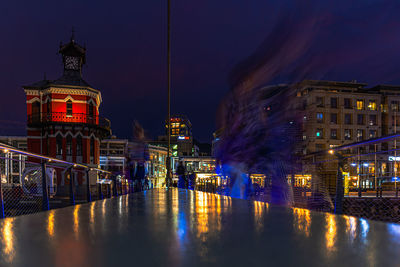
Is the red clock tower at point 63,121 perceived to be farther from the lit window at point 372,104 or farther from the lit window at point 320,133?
the lit window at point 372,104

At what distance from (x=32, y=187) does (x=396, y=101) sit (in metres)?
51.4

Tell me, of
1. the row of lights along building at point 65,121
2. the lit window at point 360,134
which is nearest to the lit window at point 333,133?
the lit window at point 360,134

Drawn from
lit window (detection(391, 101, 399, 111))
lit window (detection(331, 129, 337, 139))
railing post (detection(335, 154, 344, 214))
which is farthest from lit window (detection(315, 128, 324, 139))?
railing post (detection(335, 154, 344, 214))

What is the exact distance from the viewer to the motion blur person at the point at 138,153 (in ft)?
36.2

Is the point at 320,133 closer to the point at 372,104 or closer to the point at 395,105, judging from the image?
the point at 372,104

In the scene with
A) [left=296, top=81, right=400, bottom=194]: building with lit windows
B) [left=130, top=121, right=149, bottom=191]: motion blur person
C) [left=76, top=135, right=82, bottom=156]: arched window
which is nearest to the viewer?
[left=130, top=121, right=149, bottom=191]: motion blur person

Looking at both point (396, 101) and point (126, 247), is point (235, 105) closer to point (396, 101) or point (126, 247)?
point (126, 247)

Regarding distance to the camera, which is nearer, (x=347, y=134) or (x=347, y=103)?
(x=347, y=134)

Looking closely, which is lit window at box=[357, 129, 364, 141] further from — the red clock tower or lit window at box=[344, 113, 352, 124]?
the red clock tower

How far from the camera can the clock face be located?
36031 mm

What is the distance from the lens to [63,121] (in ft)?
105

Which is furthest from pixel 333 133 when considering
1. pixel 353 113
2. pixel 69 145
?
pixel 69 145

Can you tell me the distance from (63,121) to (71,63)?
8.37 meters

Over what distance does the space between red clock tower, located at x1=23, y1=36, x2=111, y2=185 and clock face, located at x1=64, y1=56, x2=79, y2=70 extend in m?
2.54
